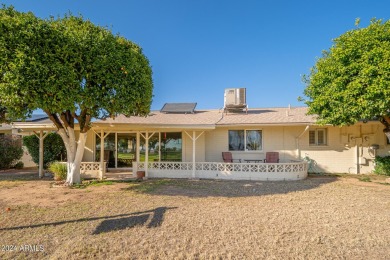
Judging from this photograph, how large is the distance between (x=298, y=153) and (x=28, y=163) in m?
20.9

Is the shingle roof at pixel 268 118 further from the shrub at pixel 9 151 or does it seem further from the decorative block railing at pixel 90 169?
the shrub at pixel 9 151

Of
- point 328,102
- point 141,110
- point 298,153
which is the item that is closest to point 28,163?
point 141,110

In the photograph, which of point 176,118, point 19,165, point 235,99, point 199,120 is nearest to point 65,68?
point 176,118

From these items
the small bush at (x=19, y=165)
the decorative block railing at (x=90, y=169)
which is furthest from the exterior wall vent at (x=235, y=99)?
the small bush at (x=19, y=165)

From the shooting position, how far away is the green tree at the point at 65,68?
711cm

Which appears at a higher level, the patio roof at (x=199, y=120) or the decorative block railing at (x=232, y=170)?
the patio roof at (x=199, y=120)

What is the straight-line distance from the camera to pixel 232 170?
1237 centimetres

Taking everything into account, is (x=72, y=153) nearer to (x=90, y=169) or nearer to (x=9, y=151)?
(x=90, y=169)

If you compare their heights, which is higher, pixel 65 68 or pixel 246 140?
pixel 65 68

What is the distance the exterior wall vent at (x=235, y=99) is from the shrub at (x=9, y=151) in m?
15.8

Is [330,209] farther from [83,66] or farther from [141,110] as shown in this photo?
[83,66]

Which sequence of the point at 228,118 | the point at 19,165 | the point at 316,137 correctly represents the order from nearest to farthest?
1. the point at 316,137
2. the point at 228,118
3. the point at 19,165

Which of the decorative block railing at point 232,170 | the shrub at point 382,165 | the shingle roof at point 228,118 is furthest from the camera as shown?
the shingle roof at point 228,118

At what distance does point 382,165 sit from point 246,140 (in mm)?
7610
